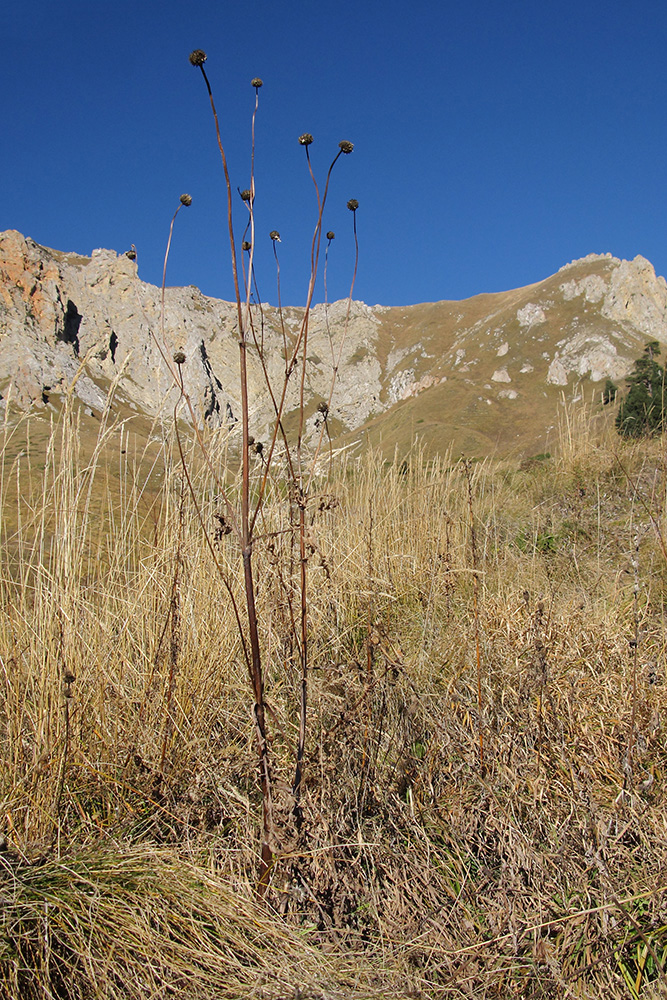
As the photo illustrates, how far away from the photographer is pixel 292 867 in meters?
1.33

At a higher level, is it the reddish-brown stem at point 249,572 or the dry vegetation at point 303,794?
the reddish-brown stem at point 249,572

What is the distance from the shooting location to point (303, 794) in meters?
1.46

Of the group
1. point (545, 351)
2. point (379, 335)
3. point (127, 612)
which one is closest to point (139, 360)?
point (127, 612)

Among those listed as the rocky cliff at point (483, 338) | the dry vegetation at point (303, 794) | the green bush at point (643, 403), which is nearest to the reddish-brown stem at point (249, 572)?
the dry vegetation at point (303, 794)

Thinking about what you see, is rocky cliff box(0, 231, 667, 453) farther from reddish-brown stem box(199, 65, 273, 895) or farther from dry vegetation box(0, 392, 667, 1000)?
reddish-brown stem box(199, 65, 273, 895)

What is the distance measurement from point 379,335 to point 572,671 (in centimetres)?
8690

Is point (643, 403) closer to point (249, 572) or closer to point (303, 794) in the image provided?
point (303, 794)

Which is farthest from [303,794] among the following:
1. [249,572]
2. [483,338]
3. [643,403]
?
[483,338]

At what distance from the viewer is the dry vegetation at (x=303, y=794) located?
110 cm

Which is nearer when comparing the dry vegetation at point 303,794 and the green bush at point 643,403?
the dry vegetation at point 303,794

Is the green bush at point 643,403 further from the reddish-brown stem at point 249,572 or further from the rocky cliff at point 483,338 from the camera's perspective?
the rocky cliff at point 483,338

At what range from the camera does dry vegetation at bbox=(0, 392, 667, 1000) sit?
1.10m

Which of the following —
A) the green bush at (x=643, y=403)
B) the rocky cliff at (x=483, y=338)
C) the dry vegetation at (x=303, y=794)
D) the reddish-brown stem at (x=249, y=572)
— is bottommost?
the dry vegetation at (x=303, y=794)

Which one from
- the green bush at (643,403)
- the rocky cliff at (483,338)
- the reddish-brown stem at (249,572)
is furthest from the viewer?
the rocky cliff at (483,338)
